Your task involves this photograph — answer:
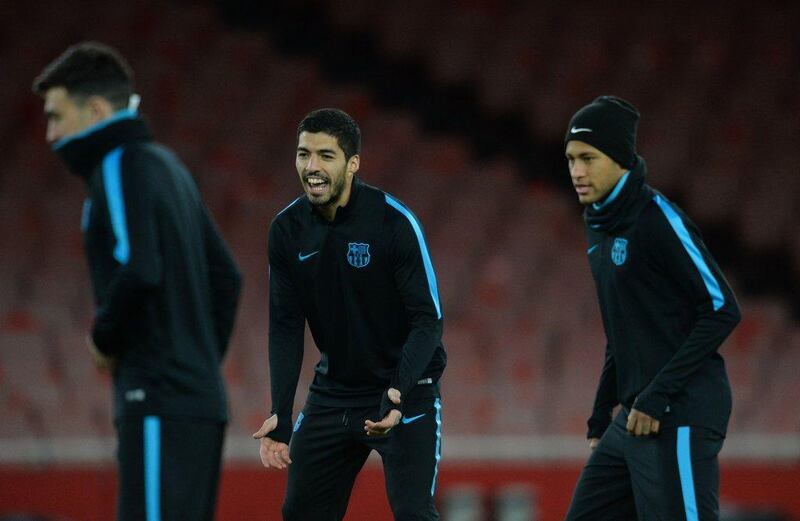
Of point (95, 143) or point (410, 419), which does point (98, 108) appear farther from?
point (410, 419)

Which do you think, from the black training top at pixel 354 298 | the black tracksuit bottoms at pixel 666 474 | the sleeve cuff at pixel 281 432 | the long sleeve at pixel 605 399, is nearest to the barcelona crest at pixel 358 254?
the black training top at pixel 354 298

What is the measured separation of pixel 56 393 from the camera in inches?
314

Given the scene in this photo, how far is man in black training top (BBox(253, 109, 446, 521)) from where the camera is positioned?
445cm

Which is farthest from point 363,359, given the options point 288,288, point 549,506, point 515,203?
point 515,203

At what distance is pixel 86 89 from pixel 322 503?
159 cm

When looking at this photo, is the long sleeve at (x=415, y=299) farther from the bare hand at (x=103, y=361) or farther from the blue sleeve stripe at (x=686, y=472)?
the bare hand at (x=103, y=361)

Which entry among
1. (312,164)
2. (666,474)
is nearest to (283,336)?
(312,164)

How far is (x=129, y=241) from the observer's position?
12.0ft

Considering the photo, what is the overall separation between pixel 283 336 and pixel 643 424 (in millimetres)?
1182

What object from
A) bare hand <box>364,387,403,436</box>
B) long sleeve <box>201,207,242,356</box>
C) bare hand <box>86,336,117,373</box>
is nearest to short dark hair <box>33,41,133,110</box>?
long sleeve <box>201,207,242,356</box>

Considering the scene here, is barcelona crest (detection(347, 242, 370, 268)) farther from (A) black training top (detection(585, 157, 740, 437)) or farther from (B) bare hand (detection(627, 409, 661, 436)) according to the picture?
(B) bare hand (detection(627, 409, 661, 436))

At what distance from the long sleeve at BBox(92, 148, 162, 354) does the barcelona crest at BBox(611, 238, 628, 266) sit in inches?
59.5

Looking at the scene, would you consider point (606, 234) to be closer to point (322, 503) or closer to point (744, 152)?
point (322, 503)

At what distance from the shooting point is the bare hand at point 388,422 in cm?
428
